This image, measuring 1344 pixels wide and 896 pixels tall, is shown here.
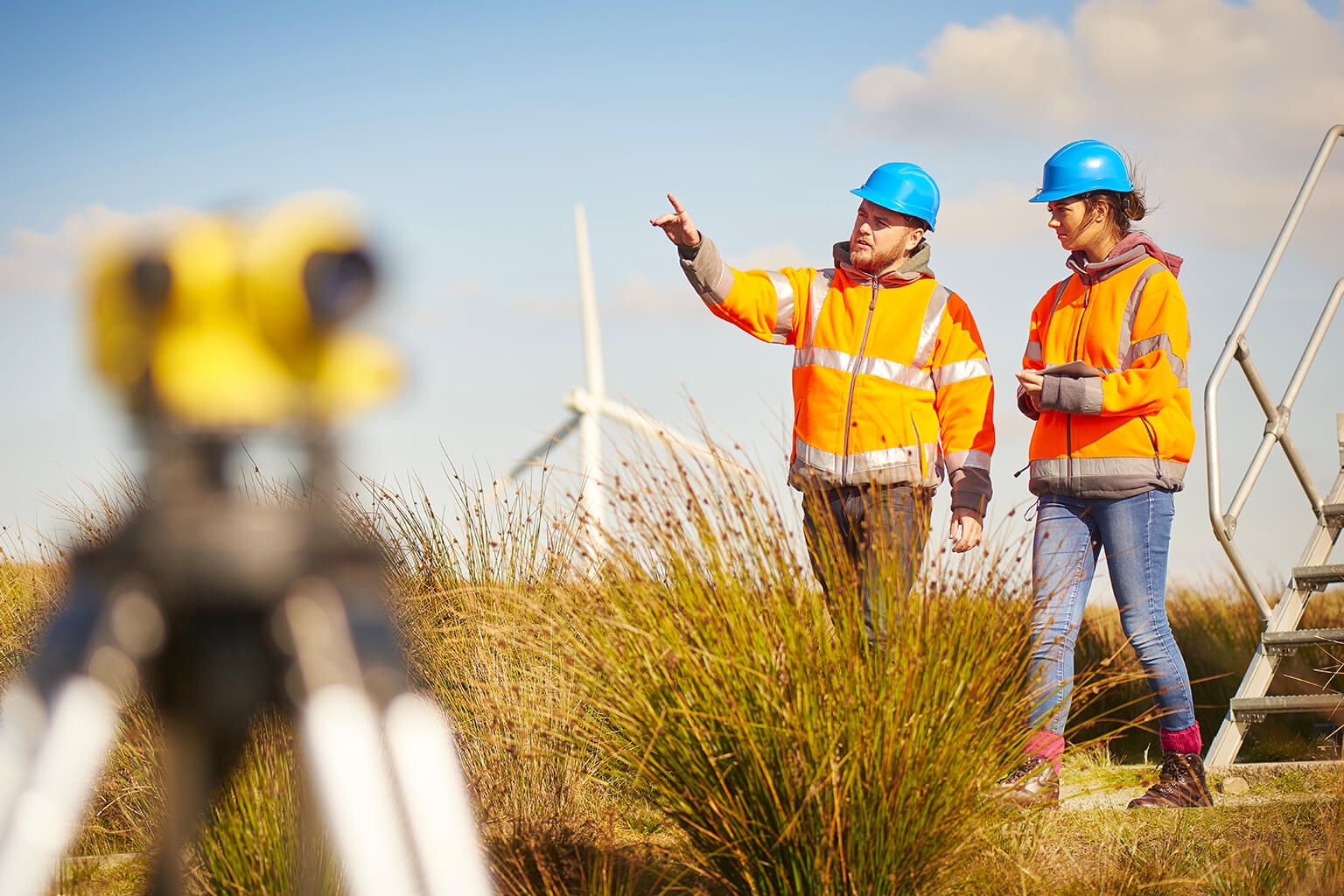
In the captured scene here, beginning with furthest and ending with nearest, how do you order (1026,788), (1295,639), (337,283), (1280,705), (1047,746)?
1. (1295,639)
2. (1280,705)
3. (1047,746)
4. (1026,788)
5. (337,283)

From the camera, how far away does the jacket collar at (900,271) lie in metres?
4.12

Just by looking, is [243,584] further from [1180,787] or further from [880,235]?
[1180,787]

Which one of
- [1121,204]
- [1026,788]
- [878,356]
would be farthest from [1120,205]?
[1026,788]

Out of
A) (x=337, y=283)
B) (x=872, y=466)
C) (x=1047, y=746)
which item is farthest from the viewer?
(x=872, y=466)

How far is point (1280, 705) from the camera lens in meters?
4.73

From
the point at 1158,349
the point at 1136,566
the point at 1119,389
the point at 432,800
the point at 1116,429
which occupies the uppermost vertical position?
the point at 1158,349

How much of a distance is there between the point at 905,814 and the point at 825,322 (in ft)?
6.65

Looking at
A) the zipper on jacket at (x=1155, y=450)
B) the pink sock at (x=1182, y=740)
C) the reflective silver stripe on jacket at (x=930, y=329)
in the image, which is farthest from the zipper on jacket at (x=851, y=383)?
the pink sock at (x=1182, y=740)

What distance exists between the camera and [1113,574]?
411 cm

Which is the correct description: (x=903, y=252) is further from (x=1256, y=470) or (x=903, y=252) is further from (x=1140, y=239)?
(x=1256, y=470)

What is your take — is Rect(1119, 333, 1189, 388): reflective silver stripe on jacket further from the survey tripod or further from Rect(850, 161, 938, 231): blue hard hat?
the survey tripod

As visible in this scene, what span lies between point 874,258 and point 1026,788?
72.9 inches

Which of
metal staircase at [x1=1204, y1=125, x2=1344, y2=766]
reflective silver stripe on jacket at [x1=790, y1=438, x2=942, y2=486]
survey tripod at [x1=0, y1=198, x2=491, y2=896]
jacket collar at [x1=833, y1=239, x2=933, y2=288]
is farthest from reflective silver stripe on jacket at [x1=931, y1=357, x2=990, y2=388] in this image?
survey tripod at [x1=0, y1=198, x2=491, y2=896]

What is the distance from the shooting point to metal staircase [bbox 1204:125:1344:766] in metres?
4.70
